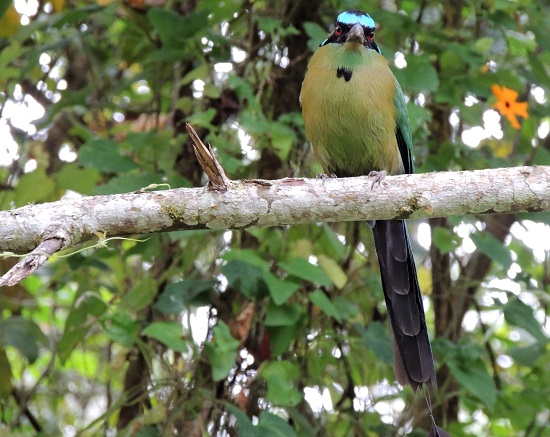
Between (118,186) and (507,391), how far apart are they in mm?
2022

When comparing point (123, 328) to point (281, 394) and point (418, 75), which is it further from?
point (418, 75)

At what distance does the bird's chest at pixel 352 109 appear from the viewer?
10.2ft

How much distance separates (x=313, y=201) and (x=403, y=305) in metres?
0.95

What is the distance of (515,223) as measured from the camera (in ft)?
13.2

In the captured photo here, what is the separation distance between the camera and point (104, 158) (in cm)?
313

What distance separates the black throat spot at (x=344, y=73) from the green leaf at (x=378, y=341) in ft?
3.18

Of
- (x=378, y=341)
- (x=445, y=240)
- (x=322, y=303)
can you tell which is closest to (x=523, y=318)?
(x=445, y=240)

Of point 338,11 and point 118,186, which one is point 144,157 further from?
point 338,11

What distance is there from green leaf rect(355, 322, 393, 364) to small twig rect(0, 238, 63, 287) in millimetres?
1477

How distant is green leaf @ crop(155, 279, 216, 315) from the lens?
305cm

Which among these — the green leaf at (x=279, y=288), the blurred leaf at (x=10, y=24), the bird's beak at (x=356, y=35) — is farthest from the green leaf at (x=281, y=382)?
the blurred leaf at (x=10, y=24)

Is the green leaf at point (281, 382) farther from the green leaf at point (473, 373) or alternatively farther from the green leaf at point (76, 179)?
the green leaf at point (76, 179)

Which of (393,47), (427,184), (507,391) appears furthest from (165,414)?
(393,47)

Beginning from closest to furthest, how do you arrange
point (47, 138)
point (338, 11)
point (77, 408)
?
point (338, 11), point (47, 138), point (77, 408)
